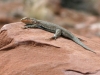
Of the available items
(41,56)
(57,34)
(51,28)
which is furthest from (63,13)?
(41,56)

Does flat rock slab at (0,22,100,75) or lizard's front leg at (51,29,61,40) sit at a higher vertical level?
lizard's front leg at (51,29,61,40)

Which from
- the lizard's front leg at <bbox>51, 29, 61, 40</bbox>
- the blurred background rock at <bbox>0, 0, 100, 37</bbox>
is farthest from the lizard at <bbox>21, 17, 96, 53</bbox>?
the blurred background rock at <bbox>0, 0, 100, 37</bbox>

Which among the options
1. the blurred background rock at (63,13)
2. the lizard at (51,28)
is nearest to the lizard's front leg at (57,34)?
the lizard at (51,28)

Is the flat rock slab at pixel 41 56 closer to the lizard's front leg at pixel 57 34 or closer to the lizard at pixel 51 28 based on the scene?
the lizard's front leg at pixel 57 34

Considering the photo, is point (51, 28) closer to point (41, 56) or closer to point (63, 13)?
point (41, 56)

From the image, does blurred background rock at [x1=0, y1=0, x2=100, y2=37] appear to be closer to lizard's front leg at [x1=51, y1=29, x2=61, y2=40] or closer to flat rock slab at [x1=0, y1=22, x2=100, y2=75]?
lizard's front leg at [x1=51, y1=29, x2=61, y2=40]

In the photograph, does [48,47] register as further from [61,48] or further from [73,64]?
[73,64]
